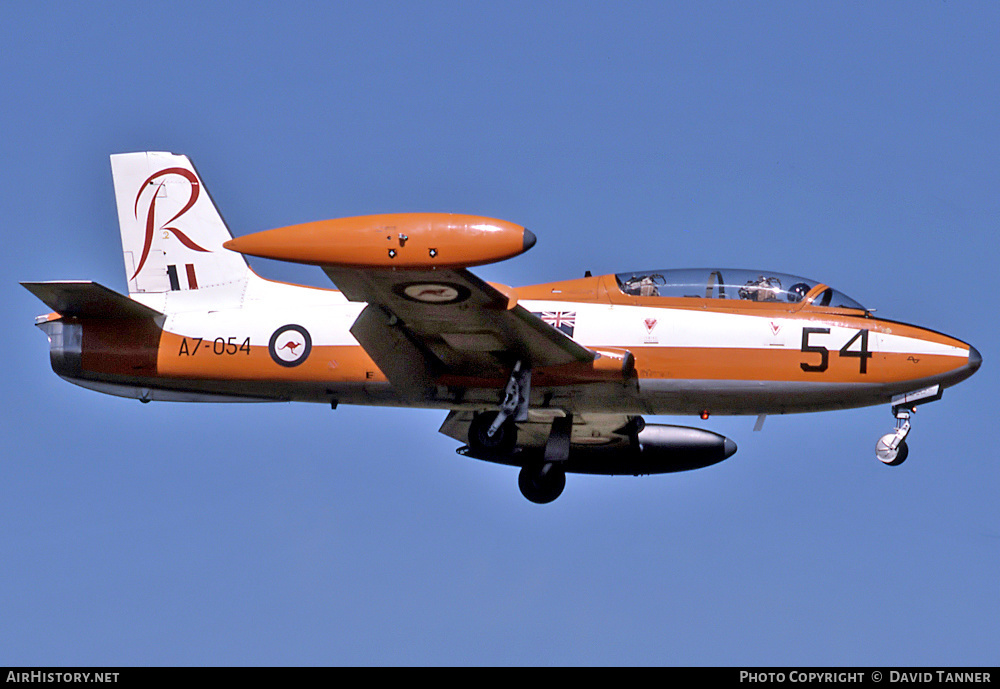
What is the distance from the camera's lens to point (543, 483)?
23.8 m

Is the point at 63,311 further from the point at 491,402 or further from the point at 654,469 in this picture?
the point at 654,469

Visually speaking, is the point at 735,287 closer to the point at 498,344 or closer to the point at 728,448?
the point at 498,344

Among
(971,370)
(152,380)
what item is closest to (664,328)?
(971,370)

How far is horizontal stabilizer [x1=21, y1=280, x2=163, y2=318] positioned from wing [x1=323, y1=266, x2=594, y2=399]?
3.91m

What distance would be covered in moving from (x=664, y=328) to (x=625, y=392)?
115 centimetres

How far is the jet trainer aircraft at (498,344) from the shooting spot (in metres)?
20.9

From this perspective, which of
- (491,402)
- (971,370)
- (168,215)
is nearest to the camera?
(971,370)

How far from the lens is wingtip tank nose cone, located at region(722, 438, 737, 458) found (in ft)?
80.8

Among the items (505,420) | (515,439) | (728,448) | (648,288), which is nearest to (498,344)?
(505,420)

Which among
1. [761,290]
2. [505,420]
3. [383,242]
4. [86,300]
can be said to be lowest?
[505,420]

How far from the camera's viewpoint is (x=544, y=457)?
2319cm

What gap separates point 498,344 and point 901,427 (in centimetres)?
607

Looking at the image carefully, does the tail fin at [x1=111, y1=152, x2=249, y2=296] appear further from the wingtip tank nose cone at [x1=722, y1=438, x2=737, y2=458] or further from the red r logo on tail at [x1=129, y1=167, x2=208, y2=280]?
the wingtip tank nose cone at [x1=722, y1=438, x2=737, y2=458]

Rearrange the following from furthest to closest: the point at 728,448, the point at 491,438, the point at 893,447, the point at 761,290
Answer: the point at 728,448, the point at 491,438, the point at 761,290, the point at 893,447
